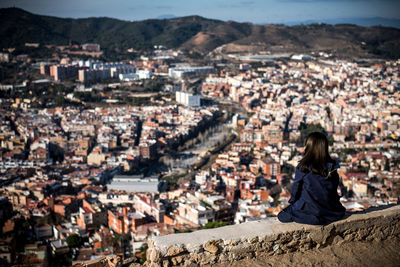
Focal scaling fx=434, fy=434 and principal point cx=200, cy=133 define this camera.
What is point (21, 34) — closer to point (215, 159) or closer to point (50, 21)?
point (50, 21)

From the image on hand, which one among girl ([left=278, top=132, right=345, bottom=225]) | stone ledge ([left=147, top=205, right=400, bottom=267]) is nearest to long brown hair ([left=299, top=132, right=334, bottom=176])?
girl ([left=278, top=132, right=345, bottom=225])

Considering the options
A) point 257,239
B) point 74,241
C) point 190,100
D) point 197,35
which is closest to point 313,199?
point 257,239

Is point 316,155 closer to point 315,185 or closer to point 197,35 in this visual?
point 315,185

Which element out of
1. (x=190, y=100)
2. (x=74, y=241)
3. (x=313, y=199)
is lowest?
(x=74, y=241)

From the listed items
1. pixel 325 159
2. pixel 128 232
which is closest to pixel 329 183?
pixel 325 159

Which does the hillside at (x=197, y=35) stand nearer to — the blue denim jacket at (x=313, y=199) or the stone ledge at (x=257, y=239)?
the stone ledge at (x=257, y=239)

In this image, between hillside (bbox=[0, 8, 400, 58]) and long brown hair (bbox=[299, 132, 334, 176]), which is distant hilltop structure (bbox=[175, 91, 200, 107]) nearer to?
hillside (bbox=[0, 8, 400, 58])
